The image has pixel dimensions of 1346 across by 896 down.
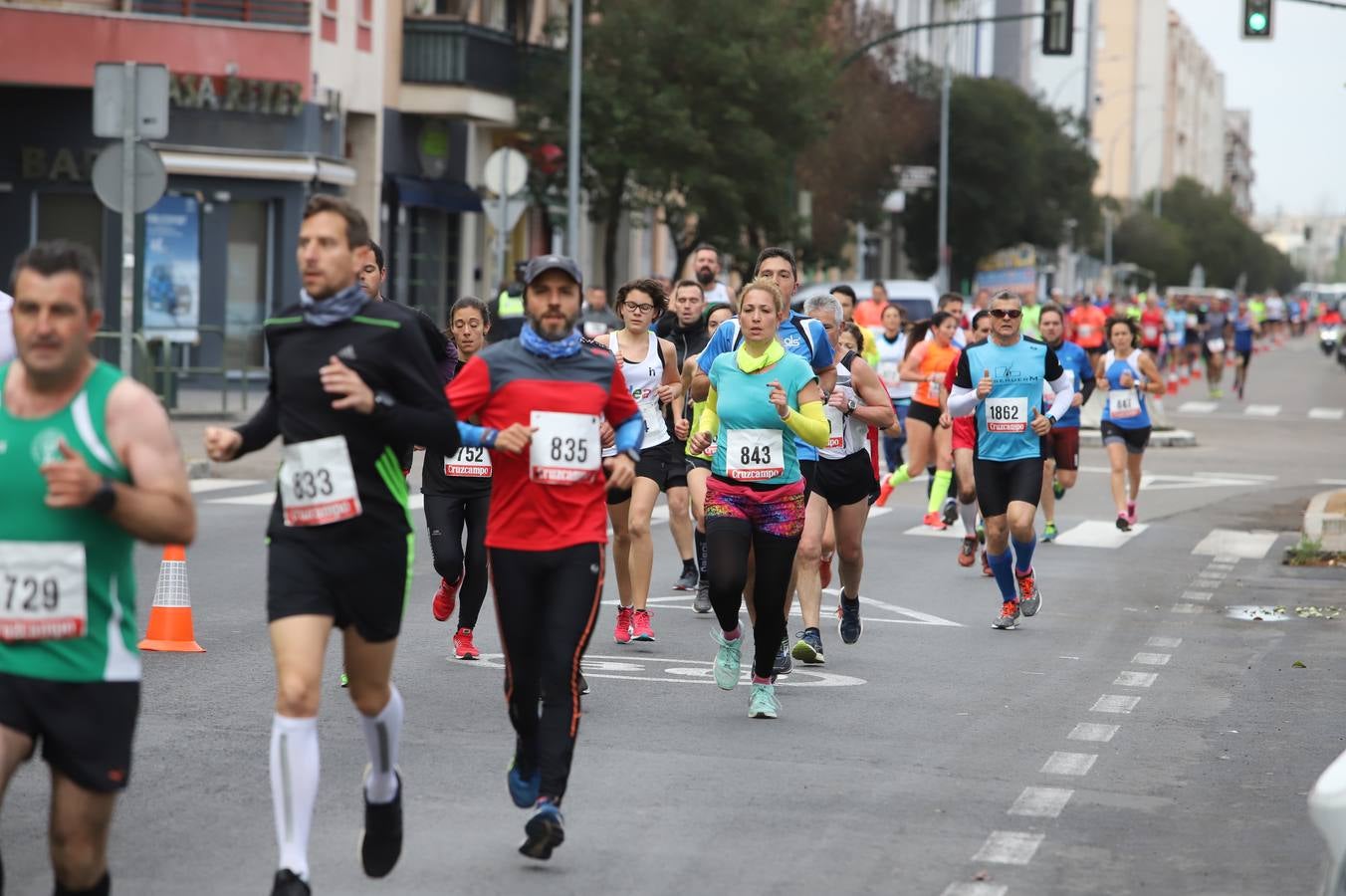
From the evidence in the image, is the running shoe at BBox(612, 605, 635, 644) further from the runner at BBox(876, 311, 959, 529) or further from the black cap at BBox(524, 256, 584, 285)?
the runner at BBox(876, 311, 959, 529)

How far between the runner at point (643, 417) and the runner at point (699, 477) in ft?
0.45

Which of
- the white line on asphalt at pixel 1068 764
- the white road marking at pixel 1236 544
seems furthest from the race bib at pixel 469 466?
the white road marking at pixel 1236 544

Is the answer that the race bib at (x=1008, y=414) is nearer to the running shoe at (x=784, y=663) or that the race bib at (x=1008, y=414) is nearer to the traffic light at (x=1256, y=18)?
the running shoe at (x=784, y=663)

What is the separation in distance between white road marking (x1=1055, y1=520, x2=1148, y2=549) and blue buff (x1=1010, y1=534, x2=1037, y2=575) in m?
5.00

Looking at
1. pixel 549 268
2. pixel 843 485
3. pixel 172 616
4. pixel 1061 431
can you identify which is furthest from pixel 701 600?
pixel 549 268

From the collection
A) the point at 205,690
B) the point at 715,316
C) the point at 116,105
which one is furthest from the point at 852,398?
the point at 116,105

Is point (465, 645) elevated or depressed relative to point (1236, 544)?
elevated

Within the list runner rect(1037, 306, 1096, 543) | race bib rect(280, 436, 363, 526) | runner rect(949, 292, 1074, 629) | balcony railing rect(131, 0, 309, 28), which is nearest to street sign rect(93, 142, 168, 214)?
runner rect(1037, 306, 1096, 543)

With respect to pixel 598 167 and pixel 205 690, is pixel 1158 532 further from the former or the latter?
pixel 598 167

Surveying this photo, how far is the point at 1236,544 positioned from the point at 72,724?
571 inches

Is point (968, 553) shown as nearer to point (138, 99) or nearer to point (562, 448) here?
point (138, 99)

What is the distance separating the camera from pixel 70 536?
509 centimetres

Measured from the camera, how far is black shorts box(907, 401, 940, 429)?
1888 centimetres

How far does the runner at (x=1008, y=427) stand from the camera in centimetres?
1275
